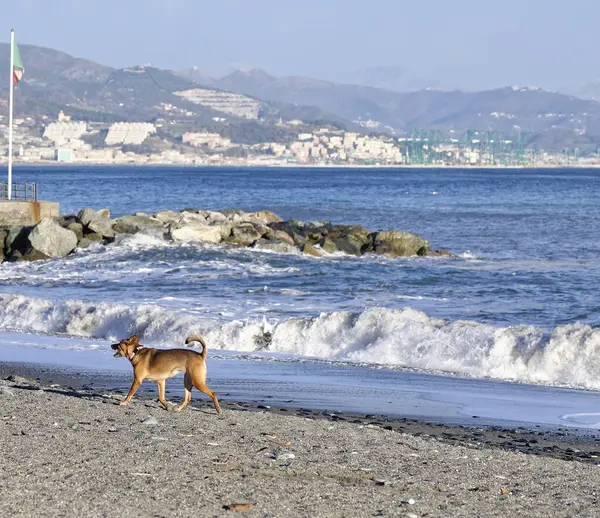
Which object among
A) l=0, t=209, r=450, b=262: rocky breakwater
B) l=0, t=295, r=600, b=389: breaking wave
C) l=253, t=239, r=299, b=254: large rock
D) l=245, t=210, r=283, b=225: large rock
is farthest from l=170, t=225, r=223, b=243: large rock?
l=0, t=295, r=600, b=389: breaking wave

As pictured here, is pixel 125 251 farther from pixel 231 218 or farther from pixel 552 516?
pixel 552 516

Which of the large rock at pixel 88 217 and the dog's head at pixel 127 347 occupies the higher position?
the dog's head at pixel 127 347

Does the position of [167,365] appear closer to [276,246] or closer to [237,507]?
[237,507]

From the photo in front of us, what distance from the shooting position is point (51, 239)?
30828mm

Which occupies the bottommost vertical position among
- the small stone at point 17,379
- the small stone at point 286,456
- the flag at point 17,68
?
the small stone at point 17,379

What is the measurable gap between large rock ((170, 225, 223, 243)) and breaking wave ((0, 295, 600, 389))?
1465 cm

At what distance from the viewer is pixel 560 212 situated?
65.1 m

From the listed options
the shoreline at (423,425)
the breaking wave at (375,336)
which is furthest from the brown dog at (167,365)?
the breaking wave at (375,336)

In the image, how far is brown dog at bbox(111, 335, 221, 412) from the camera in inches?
368

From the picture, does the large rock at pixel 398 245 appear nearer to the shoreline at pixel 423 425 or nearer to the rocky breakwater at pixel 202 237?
the rocky breakwater at pixel 202 237

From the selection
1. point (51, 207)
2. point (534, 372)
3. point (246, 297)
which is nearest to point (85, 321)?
point (246, 297)

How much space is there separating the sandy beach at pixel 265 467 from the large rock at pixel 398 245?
2327cm

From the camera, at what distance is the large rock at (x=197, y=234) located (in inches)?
1323

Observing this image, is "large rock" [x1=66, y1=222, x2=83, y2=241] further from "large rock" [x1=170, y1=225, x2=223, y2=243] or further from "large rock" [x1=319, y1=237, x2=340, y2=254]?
"large rock" [x1=319, y1=237, x2=340, y2=254]
